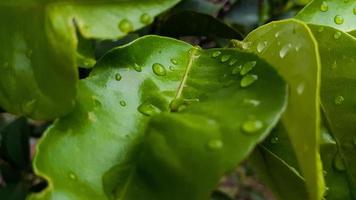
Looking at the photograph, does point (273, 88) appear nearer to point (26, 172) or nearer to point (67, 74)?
point (67, 74)

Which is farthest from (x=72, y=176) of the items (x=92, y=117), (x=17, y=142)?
(x=17, y=142)

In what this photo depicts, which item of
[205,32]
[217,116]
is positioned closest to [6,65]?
[217,116]

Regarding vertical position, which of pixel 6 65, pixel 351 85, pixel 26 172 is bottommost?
pixel 26 172

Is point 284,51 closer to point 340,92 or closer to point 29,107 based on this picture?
point 340,92

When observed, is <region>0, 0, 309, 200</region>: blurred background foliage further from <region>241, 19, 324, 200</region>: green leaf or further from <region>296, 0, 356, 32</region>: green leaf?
<region>241, 19, 324, 200</region>: green leaf

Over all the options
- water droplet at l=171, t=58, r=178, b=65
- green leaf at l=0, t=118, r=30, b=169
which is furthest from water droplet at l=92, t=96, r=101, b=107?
green leaf at l=0, t=118, r=30, b=169

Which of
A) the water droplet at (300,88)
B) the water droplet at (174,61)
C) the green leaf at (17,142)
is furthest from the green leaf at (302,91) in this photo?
the green leaf at (17,142)
